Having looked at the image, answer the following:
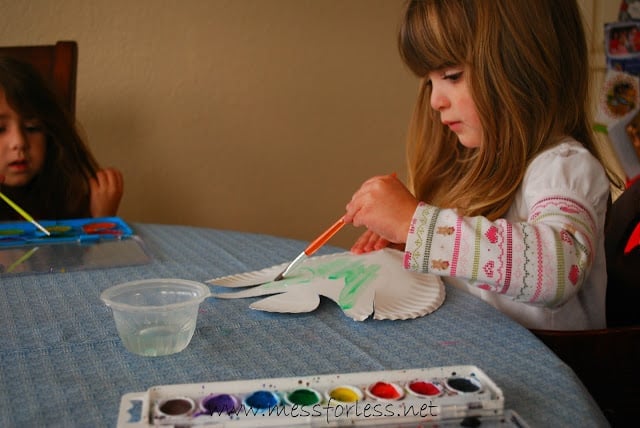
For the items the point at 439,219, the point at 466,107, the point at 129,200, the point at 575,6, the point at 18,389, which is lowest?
the point at 129,200

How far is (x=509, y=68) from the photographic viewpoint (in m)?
0.87

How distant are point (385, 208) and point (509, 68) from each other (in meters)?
0.28

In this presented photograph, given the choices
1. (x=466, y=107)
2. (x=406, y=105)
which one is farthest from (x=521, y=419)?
(x=406, y=105)

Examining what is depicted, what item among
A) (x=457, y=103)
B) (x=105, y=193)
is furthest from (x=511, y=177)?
(x=105, y=193)

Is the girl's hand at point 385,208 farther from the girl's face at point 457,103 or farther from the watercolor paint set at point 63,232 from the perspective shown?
the watercolor paint set at point 63,232

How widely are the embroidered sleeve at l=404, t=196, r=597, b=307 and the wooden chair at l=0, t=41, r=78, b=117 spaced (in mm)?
998

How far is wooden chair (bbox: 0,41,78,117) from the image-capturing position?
4.57 ft

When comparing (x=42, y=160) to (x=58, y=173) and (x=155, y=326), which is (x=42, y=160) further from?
(x=155, y=326)

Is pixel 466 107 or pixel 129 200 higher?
pixel 466 107

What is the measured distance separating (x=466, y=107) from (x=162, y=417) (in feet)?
2.14

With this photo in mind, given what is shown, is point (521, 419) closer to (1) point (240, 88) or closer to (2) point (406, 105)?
(1) point (240, 88)

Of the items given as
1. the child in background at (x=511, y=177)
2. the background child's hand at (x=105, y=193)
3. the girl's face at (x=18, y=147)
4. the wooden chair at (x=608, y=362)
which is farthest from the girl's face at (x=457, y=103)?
the girl's face at (x=18, y=147)

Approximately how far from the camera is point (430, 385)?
0.48 meters

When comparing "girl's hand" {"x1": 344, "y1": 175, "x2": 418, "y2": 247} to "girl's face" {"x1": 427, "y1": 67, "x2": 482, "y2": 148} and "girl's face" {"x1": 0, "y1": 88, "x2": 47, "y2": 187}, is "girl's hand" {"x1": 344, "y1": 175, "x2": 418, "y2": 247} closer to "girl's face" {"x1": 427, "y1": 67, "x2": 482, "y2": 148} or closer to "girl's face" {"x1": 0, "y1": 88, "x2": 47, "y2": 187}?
"girl's face" {"x1": 427, "y1": 67, "x2": 482, "y2": 148}
